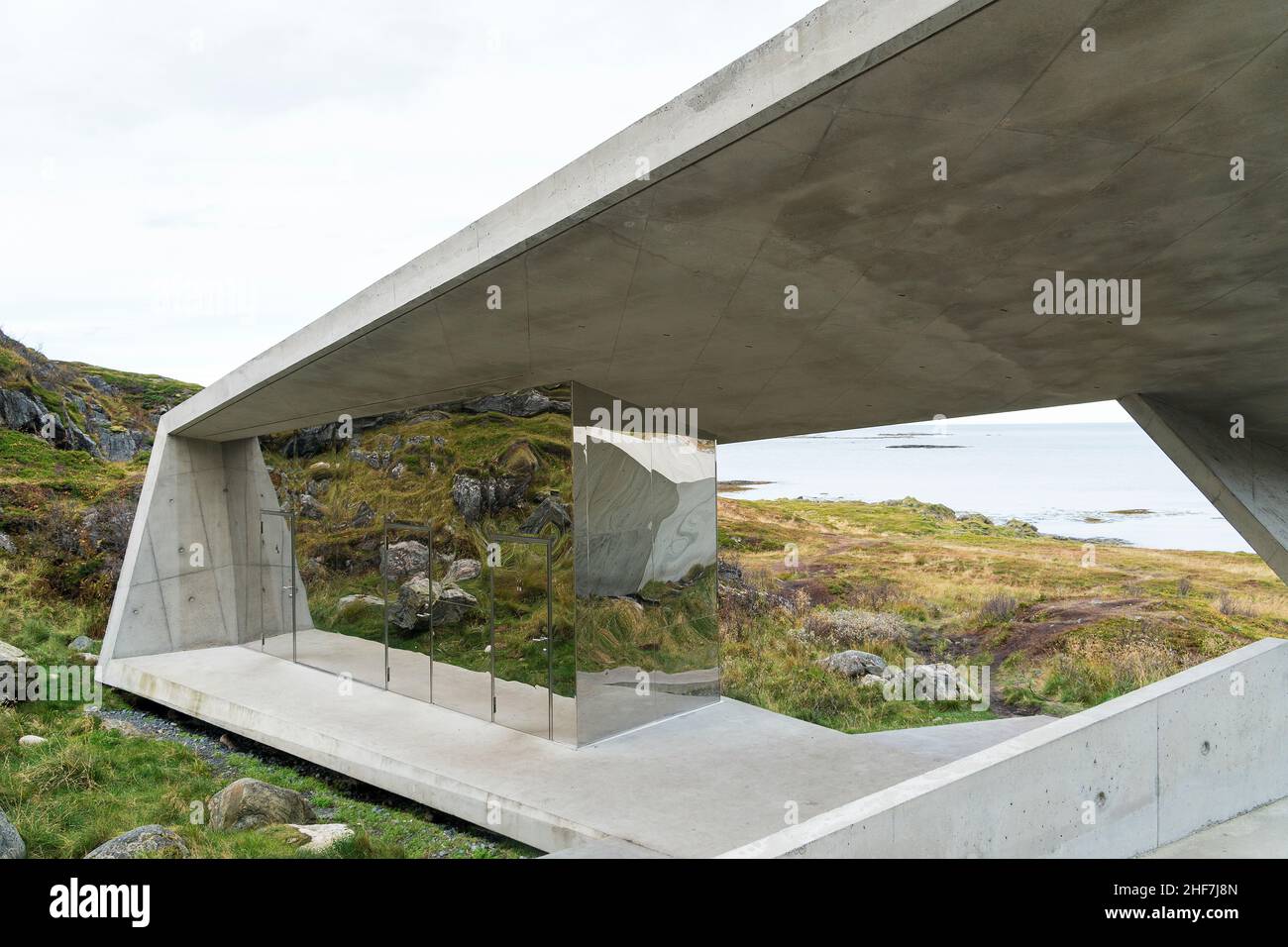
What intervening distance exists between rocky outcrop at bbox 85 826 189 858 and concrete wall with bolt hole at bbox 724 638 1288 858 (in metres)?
4.77

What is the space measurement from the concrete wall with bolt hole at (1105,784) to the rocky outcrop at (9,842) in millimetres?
6067

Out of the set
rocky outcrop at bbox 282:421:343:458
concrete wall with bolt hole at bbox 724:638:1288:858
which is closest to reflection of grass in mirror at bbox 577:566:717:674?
concrete wall with bolt hole at bbox 724:638:1288:858

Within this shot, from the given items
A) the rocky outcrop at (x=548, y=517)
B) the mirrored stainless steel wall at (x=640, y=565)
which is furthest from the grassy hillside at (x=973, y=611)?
the rocky outcrop at (x=548, y=517)

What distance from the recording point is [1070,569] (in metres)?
26.4

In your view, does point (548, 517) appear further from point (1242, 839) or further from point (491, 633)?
point (1242, 839)

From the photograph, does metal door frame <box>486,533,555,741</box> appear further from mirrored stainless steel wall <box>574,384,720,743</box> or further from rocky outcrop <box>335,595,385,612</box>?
rocky outcrop <box>335,595,385,612</box>

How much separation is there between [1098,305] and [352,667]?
1017cm

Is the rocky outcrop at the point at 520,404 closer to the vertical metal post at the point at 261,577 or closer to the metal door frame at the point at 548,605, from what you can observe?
the metal door frame at the point at 548,605

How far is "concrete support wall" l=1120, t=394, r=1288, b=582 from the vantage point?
7.57 m

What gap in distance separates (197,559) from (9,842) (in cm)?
783

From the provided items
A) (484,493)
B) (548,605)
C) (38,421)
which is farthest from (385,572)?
(38,421)

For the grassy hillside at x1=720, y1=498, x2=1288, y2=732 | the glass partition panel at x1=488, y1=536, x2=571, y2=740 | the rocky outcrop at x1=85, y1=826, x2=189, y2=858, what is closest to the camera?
the rocky outcrop at x1=85, y1=826, x2=189, y2=858
